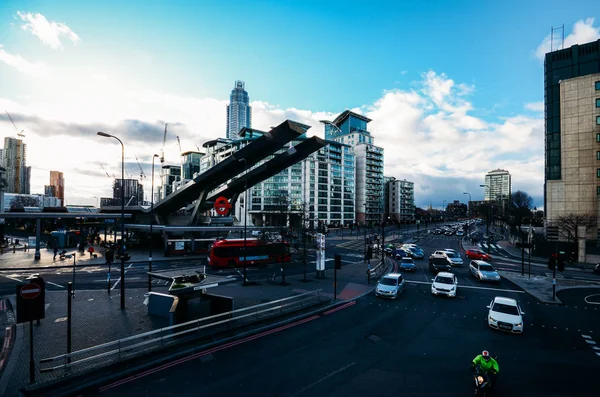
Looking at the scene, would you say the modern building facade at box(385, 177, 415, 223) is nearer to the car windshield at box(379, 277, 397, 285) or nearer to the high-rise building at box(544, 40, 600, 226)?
the high-rise building at box(544, 40, 600, 226)

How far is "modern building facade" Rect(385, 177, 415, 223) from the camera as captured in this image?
15425 cm

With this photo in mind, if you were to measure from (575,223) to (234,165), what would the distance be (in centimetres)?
4959

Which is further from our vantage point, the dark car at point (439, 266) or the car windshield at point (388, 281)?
the dark car at point (439, 266)

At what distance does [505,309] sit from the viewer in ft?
50.1

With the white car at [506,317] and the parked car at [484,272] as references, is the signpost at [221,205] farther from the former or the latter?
the white car at [506,317]

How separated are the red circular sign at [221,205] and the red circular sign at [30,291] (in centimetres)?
4197

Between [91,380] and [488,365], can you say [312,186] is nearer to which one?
[91,380]

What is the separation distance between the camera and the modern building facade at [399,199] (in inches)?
6073

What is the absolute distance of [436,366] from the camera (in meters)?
11.1

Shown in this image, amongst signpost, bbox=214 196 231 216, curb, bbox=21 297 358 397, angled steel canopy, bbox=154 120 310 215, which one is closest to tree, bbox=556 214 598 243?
angled steel canopy, bbox=154 120 310 215

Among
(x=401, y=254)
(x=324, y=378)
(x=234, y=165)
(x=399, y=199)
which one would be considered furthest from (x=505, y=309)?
(x=399, y=199)

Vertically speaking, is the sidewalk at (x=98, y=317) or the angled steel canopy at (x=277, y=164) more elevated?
the angled steel canopy at (x=277, y=164)

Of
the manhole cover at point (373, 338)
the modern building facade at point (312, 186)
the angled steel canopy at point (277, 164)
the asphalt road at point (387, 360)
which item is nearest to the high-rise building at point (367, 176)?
the modern building facade at point (312, 186)

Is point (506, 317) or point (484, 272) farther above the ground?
point (506, 317)
